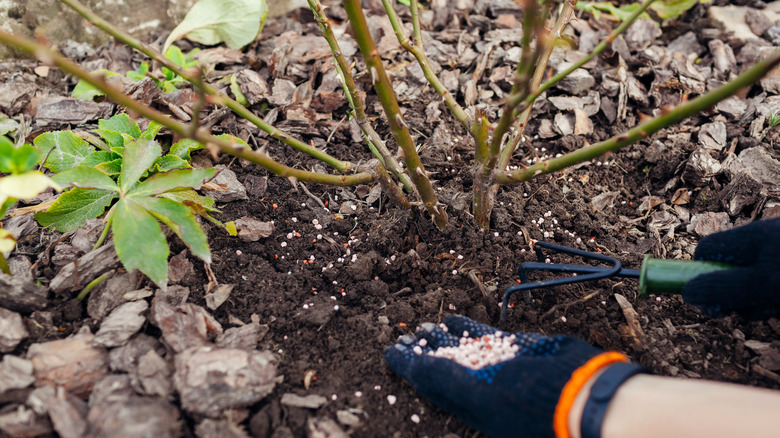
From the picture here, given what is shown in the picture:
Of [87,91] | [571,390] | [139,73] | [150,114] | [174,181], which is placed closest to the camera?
[150,114]

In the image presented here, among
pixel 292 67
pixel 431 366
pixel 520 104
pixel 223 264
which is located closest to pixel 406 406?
pixel 431 366

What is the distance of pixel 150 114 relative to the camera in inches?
40.8

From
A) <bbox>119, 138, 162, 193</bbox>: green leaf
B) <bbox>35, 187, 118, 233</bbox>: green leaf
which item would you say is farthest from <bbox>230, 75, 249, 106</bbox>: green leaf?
<bbox>35, 187, 118, 233</bbox>: green leaf

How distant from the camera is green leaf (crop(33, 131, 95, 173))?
1.54 meters

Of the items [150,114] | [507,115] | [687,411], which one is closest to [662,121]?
[507,115]

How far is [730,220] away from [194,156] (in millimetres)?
1932

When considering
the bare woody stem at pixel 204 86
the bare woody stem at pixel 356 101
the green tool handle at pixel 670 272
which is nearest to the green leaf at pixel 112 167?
the bare woody stem at pixel 204 86

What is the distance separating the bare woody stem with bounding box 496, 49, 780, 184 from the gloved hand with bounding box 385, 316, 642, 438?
0.44 metres

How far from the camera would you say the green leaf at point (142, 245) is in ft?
4.12

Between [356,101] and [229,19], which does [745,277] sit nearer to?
[356,101]

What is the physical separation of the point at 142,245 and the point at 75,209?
346 mm

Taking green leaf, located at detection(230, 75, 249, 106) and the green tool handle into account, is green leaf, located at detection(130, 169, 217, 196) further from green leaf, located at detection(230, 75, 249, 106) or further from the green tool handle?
the green tool handle

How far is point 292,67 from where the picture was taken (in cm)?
225

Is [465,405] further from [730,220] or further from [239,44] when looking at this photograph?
[239,44]
